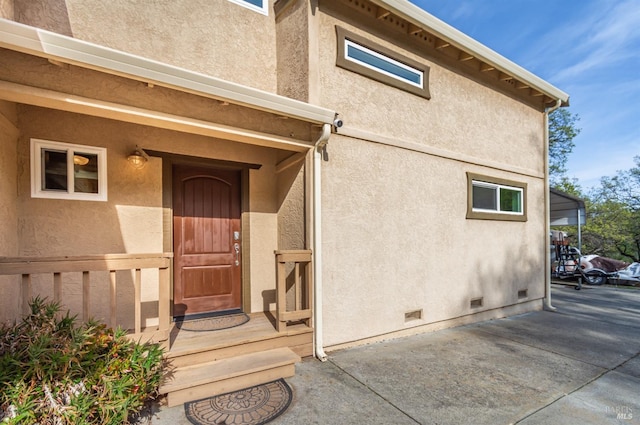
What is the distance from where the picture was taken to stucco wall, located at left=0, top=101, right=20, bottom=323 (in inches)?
112

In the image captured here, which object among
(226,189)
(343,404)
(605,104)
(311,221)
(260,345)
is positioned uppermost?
(605,104)

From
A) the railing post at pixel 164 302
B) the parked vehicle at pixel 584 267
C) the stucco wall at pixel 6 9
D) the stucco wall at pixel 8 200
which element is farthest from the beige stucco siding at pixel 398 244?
the parked vehicle at pixel 584 267

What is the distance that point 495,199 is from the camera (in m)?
6.12

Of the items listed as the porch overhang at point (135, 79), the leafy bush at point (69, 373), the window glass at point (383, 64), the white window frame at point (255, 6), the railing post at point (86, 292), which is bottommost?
the leafy bush at point (69, 373)

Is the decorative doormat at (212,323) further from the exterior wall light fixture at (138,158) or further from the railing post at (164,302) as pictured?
the exterior wall light fixture at (138,158)

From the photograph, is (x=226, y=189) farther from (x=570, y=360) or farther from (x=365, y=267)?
(x=570, y=360)

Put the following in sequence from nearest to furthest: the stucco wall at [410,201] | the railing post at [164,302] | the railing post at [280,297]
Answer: the railing post at [164,302]
the railing post at [280,297]
the stucco wall at [410,201]

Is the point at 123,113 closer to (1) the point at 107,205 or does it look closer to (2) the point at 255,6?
(1) the point at 107,205

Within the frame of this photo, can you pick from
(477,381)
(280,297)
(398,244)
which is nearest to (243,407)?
(280,297)

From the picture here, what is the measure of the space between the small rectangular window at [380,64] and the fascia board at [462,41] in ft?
1.68

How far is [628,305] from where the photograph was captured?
736cm

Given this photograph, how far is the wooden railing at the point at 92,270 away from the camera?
8.05 ft

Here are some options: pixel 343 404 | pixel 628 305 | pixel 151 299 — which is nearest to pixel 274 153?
pixel 151 299

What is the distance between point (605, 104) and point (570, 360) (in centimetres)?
1958
